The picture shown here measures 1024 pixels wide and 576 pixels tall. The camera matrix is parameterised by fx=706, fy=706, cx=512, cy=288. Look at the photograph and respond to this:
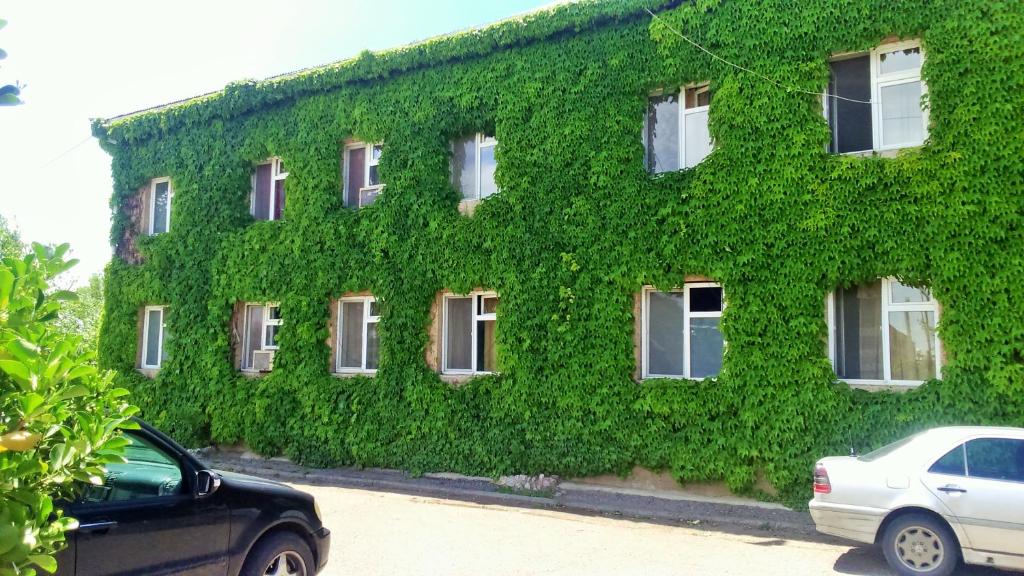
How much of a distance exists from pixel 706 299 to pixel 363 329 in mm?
7007

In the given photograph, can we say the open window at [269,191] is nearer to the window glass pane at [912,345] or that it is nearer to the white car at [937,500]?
the window glass pane at [912,345]

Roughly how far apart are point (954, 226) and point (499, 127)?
7.34 metres

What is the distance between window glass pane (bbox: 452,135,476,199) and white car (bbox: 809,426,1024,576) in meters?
8.48

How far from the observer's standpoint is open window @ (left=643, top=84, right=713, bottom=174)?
11.6m

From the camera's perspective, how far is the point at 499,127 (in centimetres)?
1287

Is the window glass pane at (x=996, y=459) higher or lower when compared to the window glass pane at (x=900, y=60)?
lower

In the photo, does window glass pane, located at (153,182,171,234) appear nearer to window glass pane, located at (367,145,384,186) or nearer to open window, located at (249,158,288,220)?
open window, located at (249,158,288,220)

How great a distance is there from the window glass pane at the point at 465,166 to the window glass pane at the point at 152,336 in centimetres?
904

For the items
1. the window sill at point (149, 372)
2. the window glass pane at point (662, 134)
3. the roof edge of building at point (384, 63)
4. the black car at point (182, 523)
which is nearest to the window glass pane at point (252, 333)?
the window sill at point (149, 372)

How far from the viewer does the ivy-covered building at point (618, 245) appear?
9.48 m

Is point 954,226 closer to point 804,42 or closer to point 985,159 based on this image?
point 985,159

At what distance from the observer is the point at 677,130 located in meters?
11.8

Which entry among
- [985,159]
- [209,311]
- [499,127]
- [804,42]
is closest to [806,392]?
[985,159]

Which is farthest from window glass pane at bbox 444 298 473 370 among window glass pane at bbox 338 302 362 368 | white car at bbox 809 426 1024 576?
white car at bbox 809 426 1024 576
